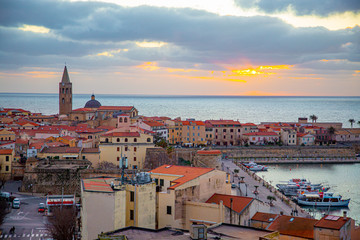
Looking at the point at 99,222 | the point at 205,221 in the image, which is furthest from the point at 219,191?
the point at 99,222

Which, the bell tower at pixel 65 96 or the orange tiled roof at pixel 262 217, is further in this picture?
the bell tower at pixel 65 96

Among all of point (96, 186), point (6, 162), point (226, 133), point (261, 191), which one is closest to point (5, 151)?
point (6, 162)

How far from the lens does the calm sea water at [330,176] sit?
1651 inches

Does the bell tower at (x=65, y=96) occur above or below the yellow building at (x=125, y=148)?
above

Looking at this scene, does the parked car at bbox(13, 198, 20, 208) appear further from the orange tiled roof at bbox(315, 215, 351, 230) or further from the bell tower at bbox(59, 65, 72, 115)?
the bell tower at bbox(59, 65, 72, 115)

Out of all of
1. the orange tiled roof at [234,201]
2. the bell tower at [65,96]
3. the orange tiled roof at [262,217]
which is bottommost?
the orange tiled roof at [262,217]

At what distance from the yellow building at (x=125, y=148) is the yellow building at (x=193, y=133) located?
82.7 feet

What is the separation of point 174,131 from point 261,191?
2971 centimetres

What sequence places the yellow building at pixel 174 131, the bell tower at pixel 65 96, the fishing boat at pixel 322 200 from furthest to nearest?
1. the bell tower at pixel 65 96
2. the yellow building at pixel 174 131
3. the fishing boat at pixel 322 200

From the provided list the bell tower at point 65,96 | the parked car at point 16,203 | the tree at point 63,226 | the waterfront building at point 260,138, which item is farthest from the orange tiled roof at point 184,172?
the bell tower at point 65,96

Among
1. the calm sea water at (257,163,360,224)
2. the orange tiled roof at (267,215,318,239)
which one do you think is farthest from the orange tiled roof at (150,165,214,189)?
the calm sea water at (257,163,360,224)

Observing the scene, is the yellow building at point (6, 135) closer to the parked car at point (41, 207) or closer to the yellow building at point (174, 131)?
the yellow building at point (174, 131)

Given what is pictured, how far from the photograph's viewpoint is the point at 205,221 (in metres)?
20.9

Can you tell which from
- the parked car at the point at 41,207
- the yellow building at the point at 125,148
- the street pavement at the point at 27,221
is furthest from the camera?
the yellow building at the point at 125,148
